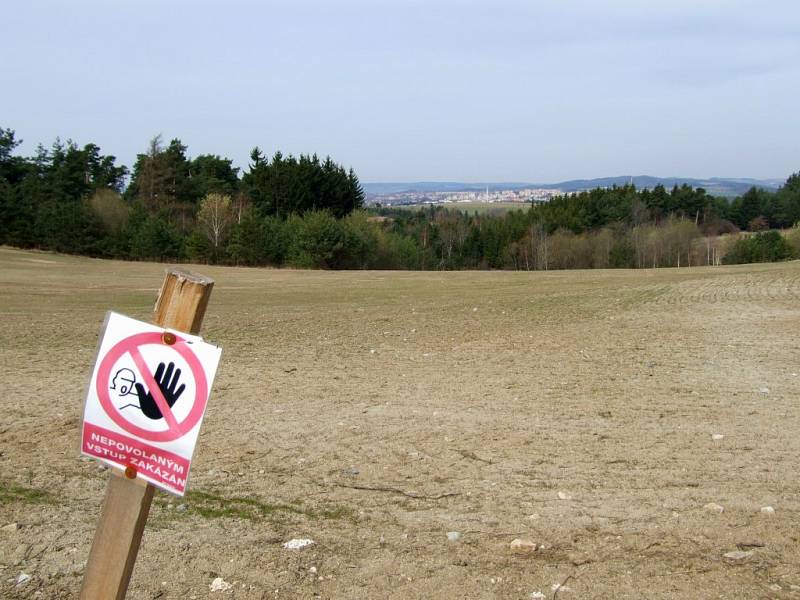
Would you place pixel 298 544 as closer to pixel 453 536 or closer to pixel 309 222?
pixel 453 536

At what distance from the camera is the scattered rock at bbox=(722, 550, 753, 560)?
16.1ft

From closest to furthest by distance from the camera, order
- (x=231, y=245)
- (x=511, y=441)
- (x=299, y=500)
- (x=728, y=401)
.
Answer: (x=299, y=500) → (x=511, y=441) → (x=728, y=401) → (x=231, y=245)

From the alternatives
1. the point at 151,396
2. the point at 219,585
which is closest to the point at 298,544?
the point at 219,585

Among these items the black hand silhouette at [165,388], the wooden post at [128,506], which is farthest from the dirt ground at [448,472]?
the black hand silhouette at [165,388]

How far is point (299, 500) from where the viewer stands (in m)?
6.23

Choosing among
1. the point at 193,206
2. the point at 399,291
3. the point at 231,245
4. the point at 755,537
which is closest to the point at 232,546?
the point at 755,537

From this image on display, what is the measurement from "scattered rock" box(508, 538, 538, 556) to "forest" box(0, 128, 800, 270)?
205 ft

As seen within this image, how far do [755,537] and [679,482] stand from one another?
4.05 feet

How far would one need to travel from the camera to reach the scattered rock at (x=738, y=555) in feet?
Answer: 16.1

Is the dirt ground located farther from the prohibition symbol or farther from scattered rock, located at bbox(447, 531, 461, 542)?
the prohibition symbol

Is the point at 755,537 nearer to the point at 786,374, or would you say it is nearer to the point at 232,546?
the point at 232,546

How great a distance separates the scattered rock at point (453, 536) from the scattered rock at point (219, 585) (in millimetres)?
1476

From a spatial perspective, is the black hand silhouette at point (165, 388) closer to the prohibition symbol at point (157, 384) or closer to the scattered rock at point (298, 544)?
the prohibition symbol at point (157, 384)

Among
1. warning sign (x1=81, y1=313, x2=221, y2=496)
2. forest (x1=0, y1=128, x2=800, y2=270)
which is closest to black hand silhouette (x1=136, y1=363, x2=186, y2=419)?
warning sign (x1=81, y1=313, x2=221, y2=496)
